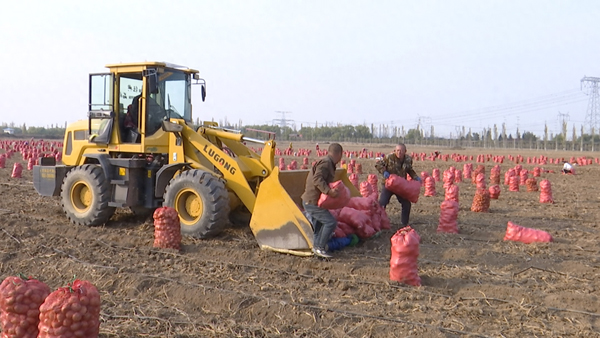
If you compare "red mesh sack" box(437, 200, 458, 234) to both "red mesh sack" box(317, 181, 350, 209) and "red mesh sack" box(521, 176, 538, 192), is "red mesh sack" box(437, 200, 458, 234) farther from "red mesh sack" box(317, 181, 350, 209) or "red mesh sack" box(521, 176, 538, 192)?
"red mesh sack" box(521, 176, 538, 192)

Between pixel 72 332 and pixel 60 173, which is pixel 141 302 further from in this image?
pixel 60 173

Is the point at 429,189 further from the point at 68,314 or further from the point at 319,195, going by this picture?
the point at 68,314

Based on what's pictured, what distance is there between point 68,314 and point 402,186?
A: 20.1ft

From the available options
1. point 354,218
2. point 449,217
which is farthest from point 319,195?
point 449,217

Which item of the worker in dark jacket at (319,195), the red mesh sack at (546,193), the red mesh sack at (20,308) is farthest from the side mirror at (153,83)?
the red mesh sack at (546,193)

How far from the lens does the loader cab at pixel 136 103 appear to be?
9.29 m

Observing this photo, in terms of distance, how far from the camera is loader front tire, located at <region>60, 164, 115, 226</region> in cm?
931

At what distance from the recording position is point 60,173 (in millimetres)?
10148

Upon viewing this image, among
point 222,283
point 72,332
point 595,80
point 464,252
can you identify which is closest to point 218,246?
point 222,283

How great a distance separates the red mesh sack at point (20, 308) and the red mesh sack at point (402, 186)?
19.6ft

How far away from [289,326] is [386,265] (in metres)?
2.36

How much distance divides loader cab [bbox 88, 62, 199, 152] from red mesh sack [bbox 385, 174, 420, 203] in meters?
3.66

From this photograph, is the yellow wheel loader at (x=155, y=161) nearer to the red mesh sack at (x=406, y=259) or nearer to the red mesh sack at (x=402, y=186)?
the red mesh sack at (x=402, y=186)

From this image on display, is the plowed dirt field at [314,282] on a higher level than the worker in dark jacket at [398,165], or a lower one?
lower
